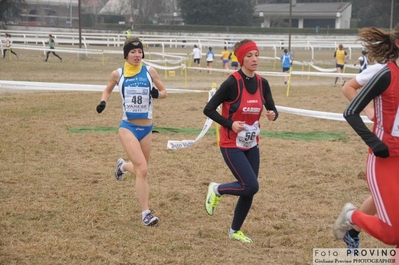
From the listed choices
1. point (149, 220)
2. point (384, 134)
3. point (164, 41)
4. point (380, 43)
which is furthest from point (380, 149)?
point (164, 41)

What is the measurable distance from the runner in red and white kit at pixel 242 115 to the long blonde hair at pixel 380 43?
135 cm

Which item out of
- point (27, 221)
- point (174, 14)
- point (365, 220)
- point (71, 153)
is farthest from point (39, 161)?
point (174, 14)

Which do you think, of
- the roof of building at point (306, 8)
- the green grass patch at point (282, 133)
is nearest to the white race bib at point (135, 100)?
the green grass patch at point (282, 133)

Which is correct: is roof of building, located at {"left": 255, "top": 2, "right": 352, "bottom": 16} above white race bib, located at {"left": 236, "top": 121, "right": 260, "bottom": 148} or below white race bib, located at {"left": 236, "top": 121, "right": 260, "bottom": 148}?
above

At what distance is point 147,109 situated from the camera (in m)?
6.90

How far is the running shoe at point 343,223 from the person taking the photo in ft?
16.3

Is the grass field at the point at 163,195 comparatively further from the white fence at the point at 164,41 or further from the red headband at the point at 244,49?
the white fence at the point at 164,41

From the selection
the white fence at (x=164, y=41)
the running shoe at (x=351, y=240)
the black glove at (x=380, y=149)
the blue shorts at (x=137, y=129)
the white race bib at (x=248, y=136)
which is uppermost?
the white fence at (x=164, y=41)

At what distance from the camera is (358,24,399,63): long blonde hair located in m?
4.44

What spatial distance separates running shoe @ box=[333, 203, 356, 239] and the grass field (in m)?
0.59

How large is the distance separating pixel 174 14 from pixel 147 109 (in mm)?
84363

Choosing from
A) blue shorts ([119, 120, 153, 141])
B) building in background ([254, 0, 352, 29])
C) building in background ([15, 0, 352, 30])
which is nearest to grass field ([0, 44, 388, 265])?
blue shorts ([119, 120, 153, 141])

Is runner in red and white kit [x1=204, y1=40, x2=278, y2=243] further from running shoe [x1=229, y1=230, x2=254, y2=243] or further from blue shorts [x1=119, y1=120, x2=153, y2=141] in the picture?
blue shorts [x1=119, y1=120, x2=153, y2=141]

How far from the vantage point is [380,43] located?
453cm
